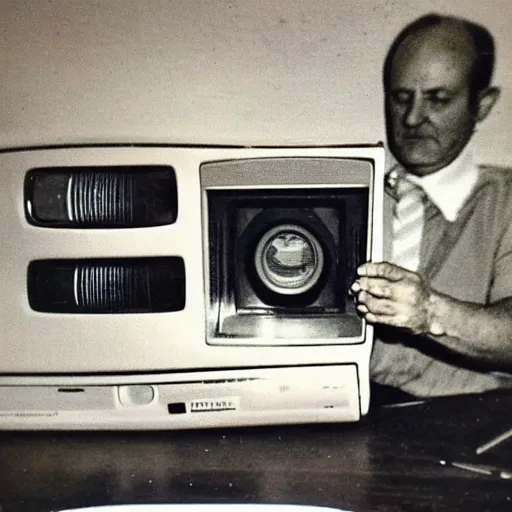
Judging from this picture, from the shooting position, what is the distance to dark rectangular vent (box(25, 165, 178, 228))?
1008 mm

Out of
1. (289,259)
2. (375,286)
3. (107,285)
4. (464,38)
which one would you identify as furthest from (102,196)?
(464,38)

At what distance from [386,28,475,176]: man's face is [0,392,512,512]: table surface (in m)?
0.34

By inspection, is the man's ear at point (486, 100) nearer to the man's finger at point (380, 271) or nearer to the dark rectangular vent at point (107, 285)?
the man's finger at point (380, 271)

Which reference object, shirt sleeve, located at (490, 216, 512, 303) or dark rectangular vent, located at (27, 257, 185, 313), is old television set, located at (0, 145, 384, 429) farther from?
shirt sleeve, located at (490, 216, 512, 303)

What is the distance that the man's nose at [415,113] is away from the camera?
1.04 m

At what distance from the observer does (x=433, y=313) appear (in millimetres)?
1051

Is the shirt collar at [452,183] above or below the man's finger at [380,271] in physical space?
above

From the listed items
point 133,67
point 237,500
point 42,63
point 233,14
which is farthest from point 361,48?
point 237,500

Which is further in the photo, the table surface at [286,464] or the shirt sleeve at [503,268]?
the shirt sleeve at [503,268]

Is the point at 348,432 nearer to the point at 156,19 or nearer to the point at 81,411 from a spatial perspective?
the point at 81,411

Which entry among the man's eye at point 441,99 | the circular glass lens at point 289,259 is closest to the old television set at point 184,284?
the circular glass lens at point 289,259

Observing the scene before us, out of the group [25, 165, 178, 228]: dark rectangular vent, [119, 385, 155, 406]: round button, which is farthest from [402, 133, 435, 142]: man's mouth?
[119, 385, 155, 406]: round button

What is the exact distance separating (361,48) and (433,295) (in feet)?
1.09

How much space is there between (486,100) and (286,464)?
1.74 ft
